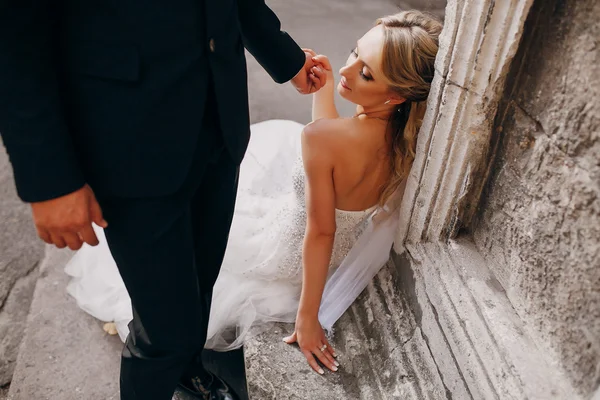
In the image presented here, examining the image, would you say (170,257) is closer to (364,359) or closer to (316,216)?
(316,216)

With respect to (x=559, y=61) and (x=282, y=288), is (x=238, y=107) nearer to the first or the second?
(x=559, y=61)

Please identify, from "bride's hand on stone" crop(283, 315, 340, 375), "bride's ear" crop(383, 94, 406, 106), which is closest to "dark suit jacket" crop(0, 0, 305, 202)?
"bride's ear" crop(383, 94, 406, 106)

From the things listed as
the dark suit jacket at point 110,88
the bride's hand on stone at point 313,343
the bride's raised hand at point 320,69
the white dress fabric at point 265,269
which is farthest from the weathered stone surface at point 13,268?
the bride's raised hand at point 320,69

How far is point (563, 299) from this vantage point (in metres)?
1.19

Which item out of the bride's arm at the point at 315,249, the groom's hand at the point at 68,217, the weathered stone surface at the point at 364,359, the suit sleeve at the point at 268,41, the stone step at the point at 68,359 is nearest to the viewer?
the groom's hand at the point at 68,217

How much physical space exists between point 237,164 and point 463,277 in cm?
72

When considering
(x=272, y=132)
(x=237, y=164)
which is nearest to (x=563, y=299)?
(x=237, y=164)

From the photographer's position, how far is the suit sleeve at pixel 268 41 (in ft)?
4.78

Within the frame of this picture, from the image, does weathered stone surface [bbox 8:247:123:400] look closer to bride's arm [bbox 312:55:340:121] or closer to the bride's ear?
bride's arm [bbox 312:55:340:121]

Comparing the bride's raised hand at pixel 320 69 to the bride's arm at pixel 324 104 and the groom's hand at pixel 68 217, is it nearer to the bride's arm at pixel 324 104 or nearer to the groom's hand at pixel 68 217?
the bride's arm at pixel 324 104

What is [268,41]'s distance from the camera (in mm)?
1538

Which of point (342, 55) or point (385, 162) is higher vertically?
point (385, 162)

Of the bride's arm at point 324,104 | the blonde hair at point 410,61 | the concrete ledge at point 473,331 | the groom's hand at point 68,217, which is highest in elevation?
the blonde hair at point 410,61

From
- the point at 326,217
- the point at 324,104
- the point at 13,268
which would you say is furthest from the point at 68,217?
the point at 13,268
